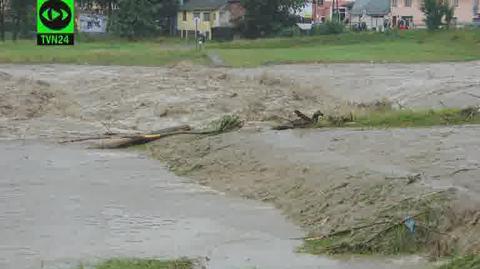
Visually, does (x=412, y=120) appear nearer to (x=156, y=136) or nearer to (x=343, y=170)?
(x=156, y=136)

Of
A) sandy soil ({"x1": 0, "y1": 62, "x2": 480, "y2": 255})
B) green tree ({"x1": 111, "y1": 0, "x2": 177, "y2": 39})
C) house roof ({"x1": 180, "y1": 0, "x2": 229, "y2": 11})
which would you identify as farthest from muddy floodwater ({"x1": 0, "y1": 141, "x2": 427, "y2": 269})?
house roof ({"x1": 180, "y1": 0, "x2": 229, "y2": 11})

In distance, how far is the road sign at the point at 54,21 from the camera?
8297mm

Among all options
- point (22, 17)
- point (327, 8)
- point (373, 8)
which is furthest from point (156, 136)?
point (327, 8)

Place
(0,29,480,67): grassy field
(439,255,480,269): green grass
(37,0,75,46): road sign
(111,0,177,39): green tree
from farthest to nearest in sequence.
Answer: (111,0,177,39): green tree
(0,29,480,67): grassy field
(439,255,480,269): green grass
(37,0,75,46): road sign

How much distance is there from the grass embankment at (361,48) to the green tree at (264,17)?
10647 millimetres

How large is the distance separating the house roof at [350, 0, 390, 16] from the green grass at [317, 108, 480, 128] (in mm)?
81542

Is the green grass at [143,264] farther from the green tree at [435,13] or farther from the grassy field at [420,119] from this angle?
the green tree at [435,13]

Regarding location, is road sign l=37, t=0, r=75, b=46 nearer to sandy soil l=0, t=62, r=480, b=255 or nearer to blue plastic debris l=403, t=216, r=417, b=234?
blue plastic debris l=403, t=216, r=417, b=234

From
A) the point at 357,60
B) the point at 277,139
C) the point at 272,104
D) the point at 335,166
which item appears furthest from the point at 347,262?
the point at 357,60

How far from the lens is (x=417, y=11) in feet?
326

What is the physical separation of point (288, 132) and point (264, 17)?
199 feet

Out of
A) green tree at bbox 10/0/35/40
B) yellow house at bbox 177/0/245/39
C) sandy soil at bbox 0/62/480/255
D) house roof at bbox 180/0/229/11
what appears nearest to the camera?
sandy soil at bbox 0/62/480/255

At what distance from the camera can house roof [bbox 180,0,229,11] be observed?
90062mm

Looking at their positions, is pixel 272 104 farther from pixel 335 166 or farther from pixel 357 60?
pixel 357 60
